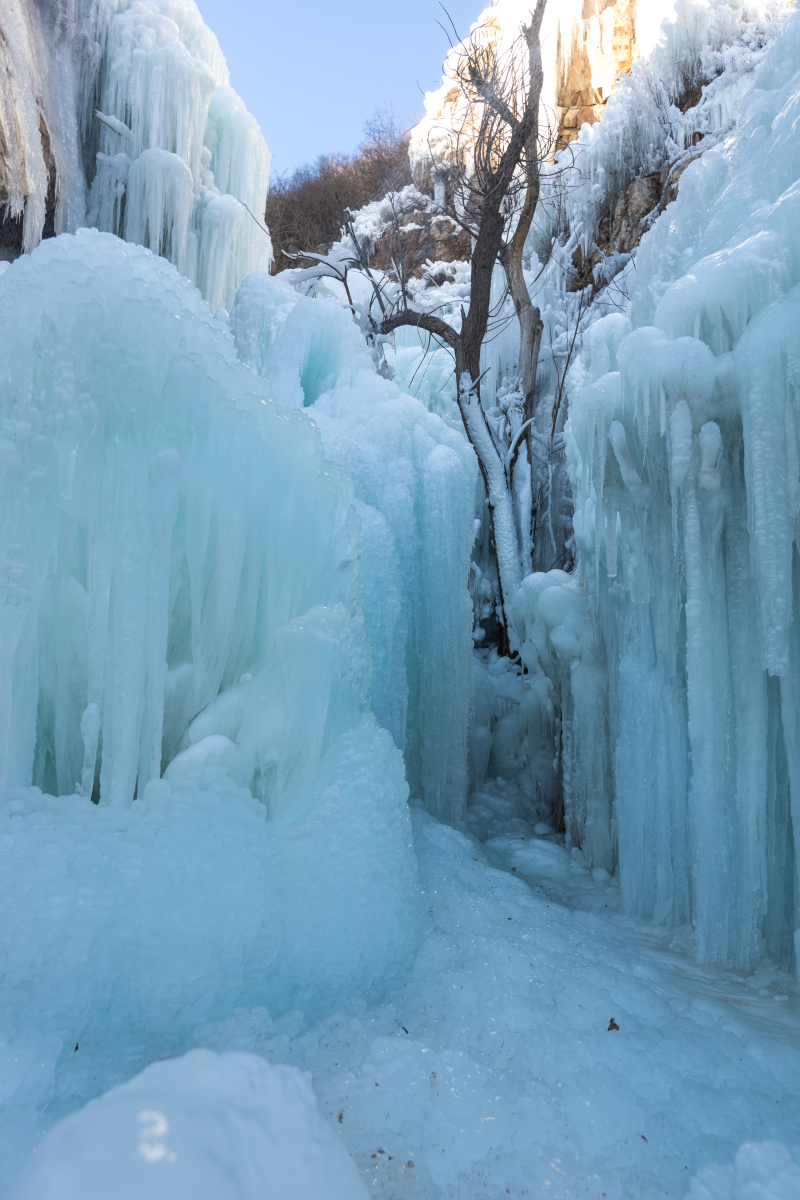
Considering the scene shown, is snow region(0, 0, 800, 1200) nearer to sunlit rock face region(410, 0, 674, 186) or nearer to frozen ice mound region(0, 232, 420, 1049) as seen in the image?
frozen ice mound region(0, 232, 420, 1049)

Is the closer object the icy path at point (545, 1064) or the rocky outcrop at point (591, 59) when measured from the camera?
the icy path at point (545, 1064)

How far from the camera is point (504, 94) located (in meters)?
6.11

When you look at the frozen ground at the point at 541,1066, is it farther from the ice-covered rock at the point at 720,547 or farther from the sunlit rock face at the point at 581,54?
the sunlit rock face at the point at 581,54

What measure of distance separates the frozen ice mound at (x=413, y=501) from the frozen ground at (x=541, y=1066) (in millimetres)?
1376

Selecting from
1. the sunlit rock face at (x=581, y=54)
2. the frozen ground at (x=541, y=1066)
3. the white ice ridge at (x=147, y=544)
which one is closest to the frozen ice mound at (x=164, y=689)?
the white ice ridge at (x=147, y=544)

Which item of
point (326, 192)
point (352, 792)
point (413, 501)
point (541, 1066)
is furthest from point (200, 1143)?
point (326, 192)

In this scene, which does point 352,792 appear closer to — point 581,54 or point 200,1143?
point 200,1143

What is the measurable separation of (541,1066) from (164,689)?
1.59m

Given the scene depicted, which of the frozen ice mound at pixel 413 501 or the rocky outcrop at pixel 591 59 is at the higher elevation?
the rocky outcrop at pixel 591 59

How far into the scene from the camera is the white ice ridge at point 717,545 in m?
2.46

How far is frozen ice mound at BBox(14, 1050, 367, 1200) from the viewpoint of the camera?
3.07 ft

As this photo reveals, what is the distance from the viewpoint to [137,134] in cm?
601

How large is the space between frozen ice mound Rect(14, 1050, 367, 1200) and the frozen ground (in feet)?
1.20

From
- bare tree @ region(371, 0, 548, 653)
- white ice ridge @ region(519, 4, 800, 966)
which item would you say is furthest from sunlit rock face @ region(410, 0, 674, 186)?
white ice ridge @ region(519, 4, 800, 966)
